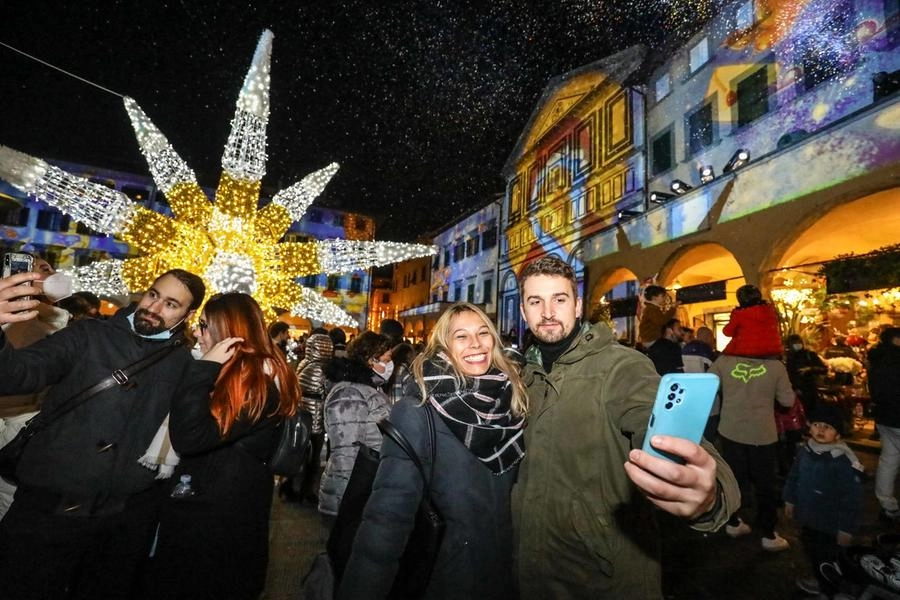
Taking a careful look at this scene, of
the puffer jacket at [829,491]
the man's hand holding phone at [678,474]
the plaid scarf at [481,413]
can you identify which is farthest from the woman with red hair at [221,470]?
the puffer jacket at [829,491]

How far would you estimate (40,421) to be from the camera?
209 cm

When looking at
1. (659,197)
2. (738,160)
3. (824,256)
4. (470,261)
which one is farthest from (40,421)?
(470,261)

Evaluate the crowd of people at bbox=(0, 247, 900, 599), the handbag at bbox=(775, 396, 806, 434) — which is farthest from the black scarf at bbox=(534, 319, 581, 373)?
the handbag at bbox=(775, 396, 806, 434)

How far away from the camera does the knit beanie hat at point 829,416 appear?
3.76m

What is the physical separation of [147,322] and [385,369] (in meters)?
2.45

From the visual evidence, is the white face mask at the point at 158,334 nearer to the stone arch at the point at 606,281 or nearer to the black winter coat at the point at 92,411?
the black winter coat at the point at 92,411

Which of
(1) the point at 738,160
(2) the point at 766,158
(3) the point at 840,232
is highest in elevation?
(1) the point at 738,160

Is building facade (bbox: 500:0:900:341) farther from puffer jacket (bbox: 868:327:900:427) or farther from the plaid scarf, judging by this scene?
the plaid scarf

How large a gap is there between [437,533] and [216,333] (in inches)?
63.9

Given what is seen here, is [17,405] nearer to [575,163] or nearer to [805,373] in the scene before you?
[805,373]

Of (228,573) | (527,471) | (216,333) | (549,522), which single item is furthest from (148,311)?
(549,522)

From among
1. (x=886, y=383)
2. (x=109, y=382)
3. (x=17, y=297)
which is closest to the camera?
(x=17, y=297)

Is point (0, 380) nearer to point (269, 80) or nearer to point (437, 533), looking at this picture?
point (437, 533)

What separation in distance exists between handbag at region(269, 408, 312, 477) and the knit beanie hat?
445cm
